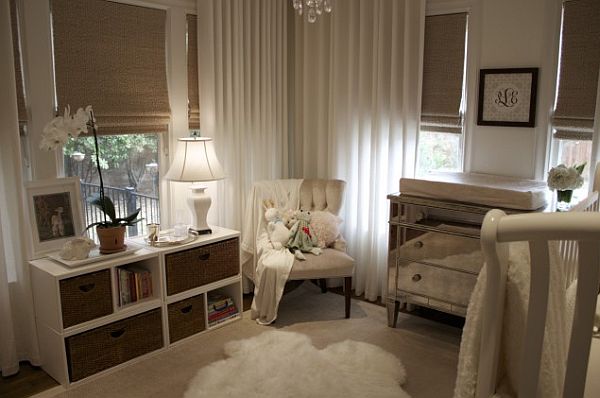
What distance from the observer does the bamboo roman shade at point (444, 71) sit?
3.52 m

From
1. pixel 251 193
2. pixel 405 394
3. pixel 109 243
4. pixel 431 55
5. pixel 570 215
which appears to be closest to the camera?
pixel 570 215

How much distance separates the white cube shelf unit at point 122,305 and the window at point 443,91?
156cm

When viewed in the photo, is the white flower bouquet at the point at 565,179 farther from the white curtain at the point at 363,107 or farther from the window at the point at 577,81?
the white curtain at the point at 363,107

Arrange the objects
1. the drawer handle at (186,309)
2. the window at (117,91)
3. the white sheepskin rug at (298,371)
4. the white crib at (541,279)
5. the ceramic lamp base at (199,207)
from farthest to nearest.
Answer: the ceramic lamp base at (199,207) < the drawer handle at (186,309) < the window at (117,91) < the white sheepskin rug at (298,371) < the white crib at (541,279)

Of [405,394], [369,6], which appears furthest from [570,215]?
[369,6]

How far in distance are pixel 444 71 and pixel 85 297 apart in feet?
8.78

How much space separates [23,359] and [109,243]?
836mm

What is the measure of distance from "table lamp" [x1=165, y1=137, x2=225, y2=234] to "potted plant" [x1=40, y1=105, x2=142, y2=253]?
16.9 inches

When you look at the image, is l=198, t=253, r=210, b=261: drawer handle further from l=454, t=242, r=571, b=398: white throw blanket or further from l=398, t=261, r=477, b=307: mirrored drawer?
l=454, t=242, r=571, b=398: white throw blanket

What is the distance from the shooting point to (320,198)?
395cm

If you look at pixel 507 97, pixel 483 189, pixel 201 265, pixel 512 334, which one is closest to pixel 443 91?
pixel 507 97

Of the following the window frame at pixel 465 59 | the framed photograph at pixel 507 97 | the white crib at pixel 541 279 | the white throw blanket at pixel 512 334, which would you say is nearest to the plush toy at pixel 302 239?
the window frame at pixel 465 59

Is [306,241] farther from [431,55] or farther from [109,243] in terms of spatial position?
[431,55]

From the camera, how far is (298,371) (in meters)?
2.87
